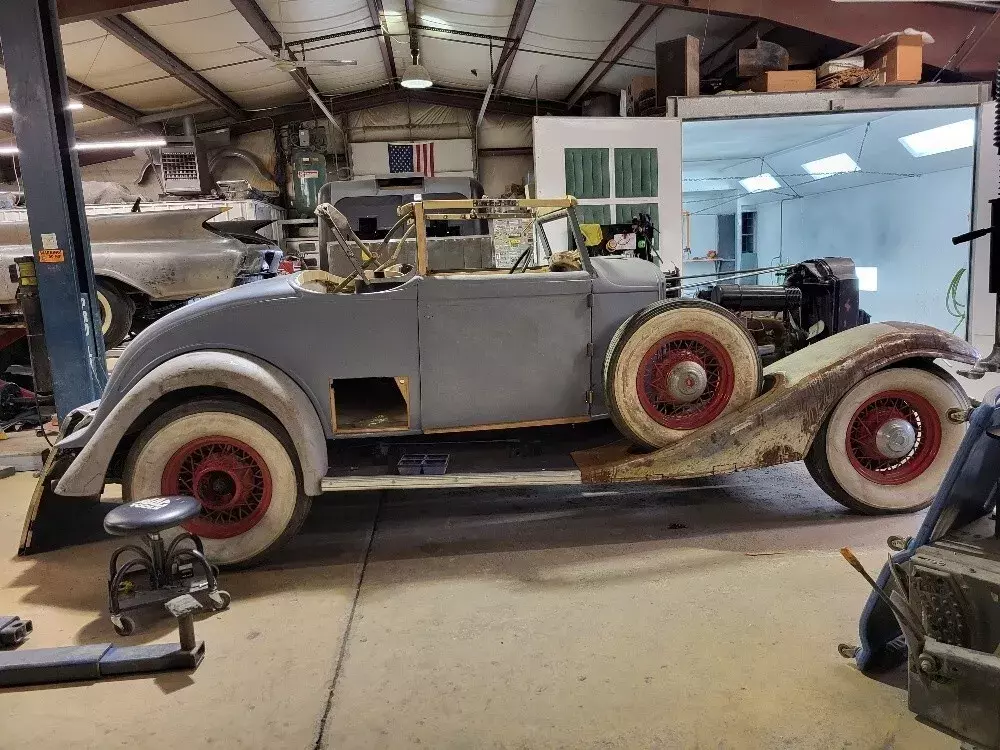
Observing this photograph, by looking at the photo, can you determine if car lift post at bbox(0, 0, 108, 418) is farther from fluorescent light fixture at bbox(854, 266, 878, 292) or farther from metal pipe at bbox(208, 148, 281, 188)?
metal pipe at bbox(208, 148, 281, 188)

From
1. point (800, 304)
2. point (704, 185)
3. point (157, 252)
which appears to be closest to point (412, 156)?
point (704, 185)

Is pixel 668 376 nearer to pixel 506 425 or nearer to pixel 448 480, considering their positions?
pixel 506 425

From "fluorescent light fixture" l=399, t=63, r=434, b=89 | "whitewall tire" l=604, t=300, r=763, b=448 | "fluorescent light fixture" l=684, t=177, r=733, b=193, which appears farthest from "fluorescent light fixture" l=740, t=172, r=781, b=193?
"whitewall tire" l=604, t=300, r=763, b=448

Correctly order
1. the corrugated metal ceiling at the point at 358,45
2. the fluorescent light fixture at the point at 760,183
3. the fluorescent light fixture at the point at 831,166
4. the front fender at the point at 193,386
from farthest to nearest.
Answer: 1. the fluorescent light fixture at the point at 760,183
2. the fluorescent light fixture at the point at 831,166
3. the corrugated metal ceiling at the point at 358,45
4. the front fender at the point at 193,386

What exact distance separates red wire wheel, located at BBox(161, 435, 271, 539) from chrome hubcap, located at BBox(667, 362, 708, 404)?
215 cm

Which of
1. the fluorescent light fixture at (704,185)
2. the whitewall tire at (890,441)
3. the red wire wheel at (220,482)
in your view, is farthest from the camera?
the fluorescent light fixture at (704,185)

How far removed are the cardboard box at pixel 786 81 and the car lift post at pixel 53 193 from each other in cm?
672

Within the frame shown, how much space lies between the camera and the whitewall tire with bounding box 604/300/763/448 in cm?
354

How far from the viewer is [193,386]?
3.41 metres

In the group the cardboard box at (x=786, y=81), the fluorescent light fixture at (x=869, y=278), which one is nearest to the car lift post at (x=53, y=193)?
the cardboard box at (x=786, y=81)

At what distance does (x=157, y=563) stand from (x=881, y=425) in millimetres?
3765

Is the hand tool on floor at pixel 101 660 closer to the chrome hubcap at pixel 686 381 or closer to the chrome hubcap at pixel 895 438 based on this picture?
the chrome hubcap at pixel 686 381

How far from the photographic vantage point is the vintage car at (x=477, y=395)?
338 cm

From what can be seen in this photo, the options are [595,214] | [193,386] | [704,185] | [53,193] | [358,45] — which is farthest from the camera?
[704,185]
